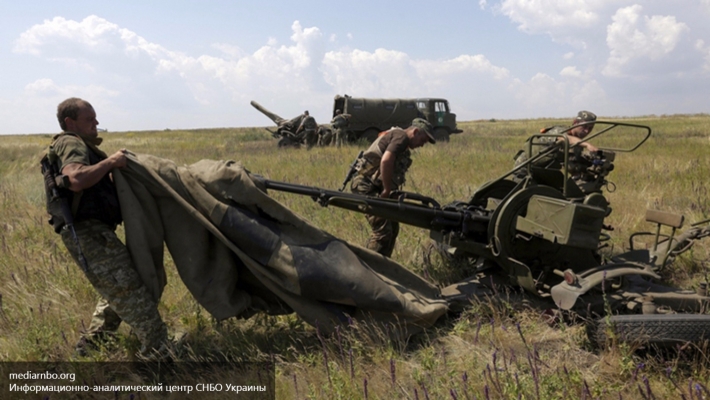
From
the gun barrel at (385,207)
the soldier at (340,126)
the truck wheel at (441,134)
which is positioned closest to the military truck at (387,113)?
the truck wheel at (441,134)

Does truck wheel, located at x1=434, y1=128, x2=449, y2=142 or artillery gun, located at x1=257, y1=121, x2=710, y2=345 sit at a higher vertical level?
truck wheel, located at x1=434, y1=128, x2=449, y2=142

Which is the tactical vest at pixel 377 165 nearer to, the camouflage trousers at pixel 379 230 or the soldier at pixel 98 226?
the camouflage trousers at pixel 379 230

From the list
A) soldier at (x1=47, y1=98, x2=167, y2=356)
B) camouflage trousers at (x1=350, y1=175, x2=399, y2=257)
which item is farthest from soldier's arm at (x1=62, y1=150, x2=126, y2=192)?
camouflage trousers at (x1=350, y1=175, x2=399, y2=257)

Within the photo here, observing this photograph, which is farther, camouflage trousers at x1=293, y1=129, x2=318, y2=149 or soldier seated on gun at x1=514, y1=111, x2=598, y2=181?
camouflage trousers at x1=293, y1=129, x2=318, y2=149

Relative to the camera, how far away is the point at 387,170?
17.7ft

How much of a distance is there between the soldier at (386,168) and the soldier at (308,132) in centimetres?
1710

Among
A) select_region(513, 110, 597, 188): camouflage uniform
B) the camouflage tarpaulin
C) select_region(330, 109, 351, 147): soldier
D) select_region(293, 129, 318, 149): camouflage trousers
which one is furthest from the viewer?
select_region(293, 129, 318, 149): camouflage trousers

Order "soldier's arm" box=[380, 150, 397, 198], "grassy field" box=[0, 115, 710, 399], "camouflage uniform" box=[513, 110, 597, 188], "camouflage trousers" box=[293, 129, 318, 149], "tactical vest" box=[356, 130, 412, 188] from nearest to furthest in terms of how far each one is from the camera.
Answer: "grassy field" box=[0, 115, 710, 399] < "camouflage uniform" box=[513, 110, 597, 188] < "soldier's arm" box=[380, 150, 397, 198] < "tactical vest" box=[356, 130, 412, 188] < "camouflage trousers" box=[293, 129, 318, 149]

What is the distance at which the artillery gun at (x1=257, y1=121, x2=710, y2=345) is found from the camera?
3.73 meters

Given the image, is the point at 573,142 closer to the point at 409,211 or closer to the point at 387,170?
the point at 387,170

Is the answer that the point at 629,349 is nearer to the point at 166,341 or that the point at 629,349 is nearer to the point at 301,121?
the point at 166,341

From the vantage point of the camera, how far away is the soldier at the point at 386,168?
5398mm

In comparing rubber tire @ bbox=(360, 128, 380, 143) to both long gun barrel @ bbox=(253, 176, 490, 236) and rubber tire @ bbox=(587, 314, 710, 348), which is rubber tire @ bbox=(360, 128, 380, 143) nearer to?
long gun barrel @ bbox=(253, 176, 490, 236)

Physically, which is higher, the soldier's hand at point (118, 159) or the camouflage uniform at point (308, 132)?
the camouflage uniform at point (308, 132)
